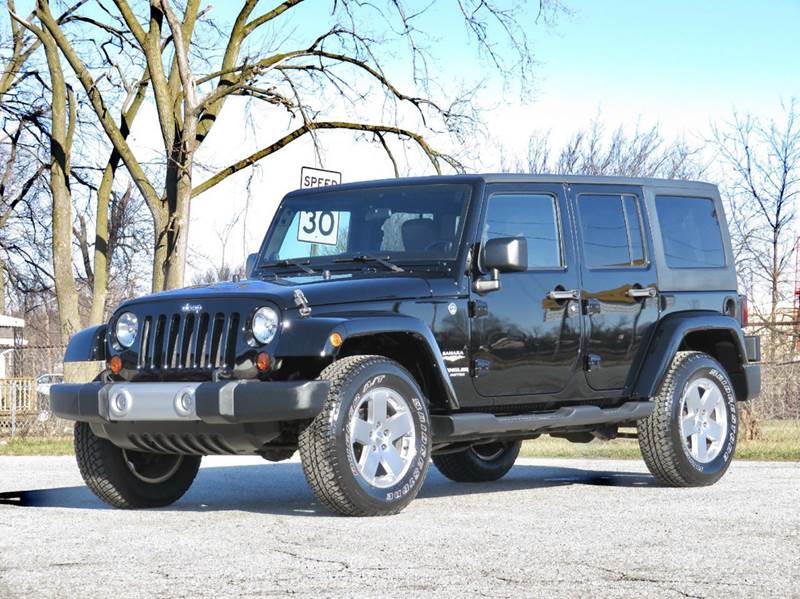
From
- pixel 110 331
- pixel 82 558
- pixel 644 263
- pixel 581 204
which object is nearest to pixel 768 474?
pixel 644 263

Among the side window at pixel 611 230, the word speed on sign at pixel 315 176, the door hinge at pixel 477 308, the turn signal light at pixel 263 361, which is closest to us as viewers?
the turn signal light at pixel 263 361

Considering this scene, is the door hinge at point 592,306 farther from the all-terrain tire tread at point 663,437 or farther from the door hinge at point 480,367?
the door hinge at point 480,367

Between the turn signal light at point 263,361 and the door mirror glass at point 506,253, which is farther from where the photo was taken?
the door mirror glass at point 506,253

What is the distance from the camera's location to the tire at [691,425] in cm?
991

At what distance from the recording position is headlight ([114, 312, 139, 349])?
8531mm

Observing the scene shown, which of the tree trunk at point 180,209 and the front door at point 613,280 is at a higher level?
the tree trunk at point 180,209

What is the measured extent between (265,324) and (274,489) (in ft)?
9.50

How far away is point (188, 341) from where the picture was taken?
8.22 m

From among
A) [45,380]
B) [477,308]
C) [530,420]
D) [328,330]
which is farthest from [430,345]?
[45,380]

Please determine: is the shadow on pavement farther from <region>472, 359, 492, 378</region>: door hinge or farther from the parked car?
the parked car

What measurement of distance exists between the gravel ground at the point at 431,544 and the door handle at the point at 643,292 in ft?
4.46

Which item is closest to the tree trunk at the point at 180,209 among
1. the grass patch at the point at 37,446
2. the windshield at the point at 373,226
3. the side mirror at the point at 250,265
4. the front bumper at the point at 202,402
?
the grass patch at the point at 37,446

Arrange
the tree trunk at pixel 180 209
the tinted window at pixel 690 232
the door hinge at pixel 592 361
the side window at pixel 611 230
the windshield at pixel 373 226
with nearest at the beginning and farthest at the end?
1. the windshield at pixel 373 226
2. the door hinge at pixel 592 361
3. the side window at pixel 611 230
4. the tinted window at pixel 690 232
5. the tree trunk at pixel 180 209

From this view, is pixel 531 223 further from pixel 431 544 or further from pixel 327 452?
pixel 431 544
